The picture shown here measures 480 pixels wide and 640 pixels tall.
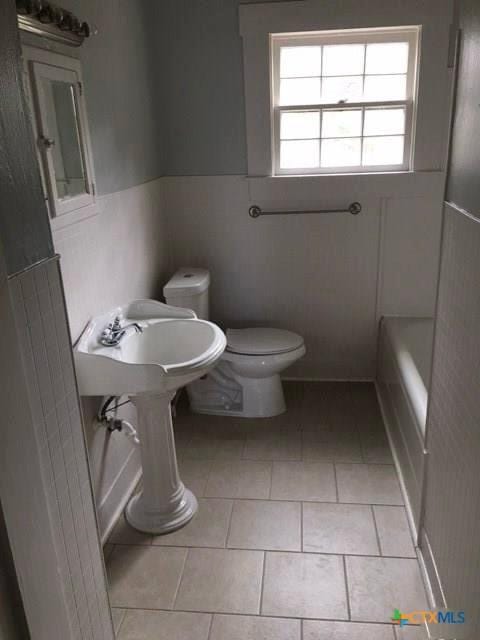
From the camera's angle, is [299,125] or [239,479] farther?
[299,125]

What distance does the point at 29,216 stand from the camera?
38.8 inches

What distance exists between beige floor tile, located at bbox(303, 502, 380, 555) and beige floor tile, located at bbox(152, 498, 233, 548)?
13.3 inches

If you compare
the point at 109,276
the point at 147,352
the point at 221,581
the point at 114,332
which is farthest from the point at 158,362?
the point at 221,581

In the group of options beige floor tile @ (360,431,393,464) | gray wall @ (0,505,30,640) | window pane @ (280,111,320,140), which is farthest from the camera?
window pane @ (280,111,320,140)

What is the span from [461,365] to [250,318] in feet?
6.46

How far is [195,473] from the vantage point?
2578 millimetres

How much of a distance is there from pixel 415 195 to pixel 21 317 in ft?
8.41

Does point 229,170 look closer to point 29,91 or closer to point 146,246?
point 146,246

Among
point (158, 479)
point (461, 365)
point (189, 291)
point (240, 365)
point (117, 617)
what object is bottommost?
point (117, 617)

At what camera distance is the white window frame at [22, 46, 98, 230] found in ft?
5.47

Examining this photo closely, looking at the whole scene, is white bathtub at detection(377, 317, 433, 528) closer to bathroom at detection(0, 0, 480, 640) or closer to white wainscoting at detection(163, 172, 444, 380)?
bathroom at detection(0, 0, 480, 640)

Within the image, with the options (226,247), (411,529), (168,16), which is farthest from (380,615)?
(168,16)

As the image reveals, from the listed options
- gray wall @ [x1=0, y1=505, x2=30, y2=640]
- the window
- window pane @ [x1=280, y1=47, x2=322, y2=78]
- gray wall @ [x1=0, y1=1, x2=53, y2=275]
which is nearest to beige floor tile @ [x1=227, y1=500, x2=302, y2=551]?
gray wall @ [x1=0, y1=505, x2=30, y2=640]

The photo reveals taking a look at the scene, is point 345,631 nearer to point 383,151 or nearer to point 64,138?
point 64,138
